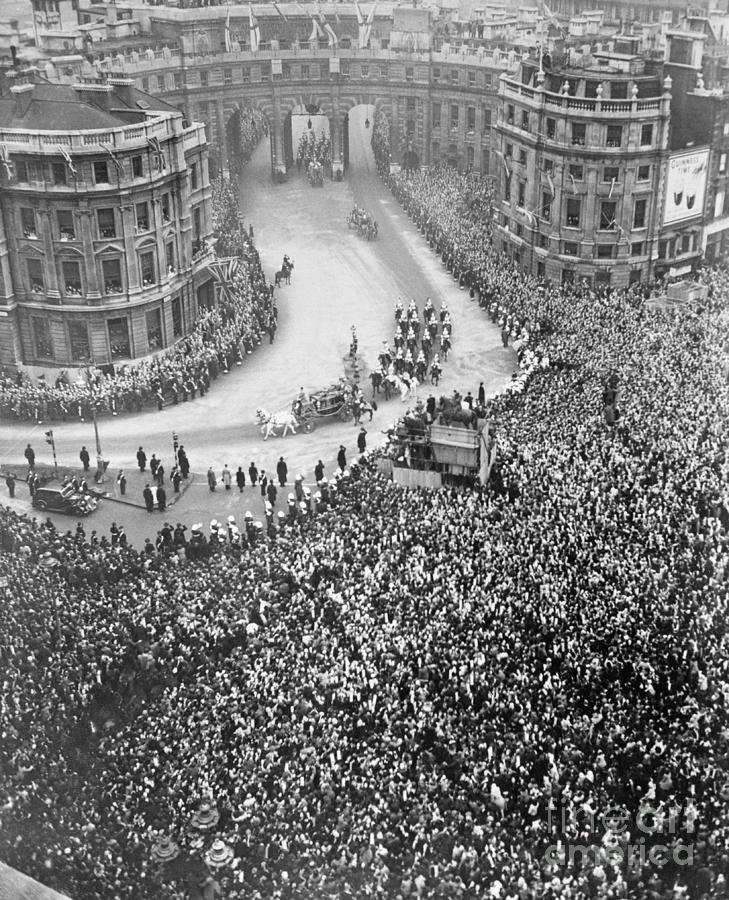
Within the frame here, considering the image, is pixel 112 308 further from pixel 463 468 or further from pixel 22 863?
A: pixel 22 863

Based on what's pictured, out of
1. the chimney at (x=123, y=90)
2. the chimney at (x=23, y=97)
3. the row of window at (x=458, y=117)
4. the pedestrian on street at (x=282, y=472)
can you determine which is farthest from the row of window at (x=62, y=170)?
the row of window at (x=458, y=117)

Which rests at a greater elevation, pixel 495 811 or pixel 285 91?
pixel 285 91

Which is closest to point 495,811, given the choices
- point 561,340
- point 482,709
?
point 482,709

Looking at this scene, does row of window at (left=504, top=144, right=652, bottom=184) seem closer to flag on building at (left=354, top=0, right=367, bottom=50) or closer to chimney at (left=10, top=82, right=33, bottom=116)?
chimney at (left=10, top=82, right=33, bottom=116)

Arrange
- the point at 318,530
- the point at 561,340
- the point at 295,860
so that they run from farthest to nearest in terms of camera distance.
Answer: the point at 561,340 < the point at 318,530 < the point at 295,860

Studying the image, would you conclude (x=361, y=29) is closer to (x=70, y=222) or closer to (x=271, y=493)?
(x=70, y=222)

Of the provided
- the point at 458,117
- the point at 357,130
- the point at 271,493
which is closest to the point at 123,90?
the point at 271,493
